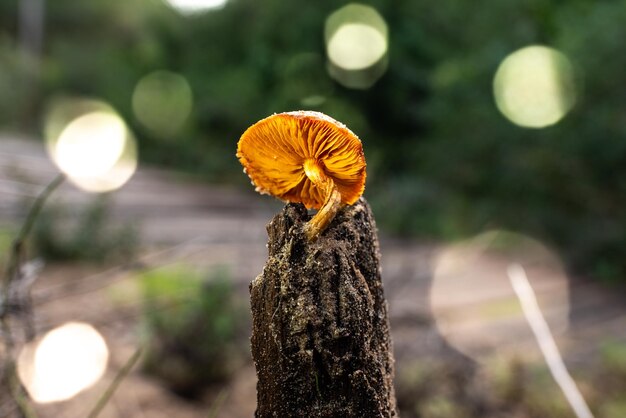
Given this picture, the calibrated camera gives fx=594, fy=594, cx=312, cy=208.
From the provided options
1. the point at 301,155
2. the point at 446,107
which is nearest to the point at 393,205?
the point at 446,107

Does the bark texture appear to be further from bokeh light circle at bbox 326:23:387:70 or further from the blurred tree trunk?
the blurred tree trunk

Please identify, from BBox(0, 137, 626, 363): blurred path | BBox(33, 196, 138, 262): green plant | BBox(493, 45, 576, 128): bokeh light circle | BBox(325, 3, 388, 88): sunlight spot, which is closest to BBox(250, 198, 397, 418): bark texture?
BBox(0, 137, 626, 363): blurred path

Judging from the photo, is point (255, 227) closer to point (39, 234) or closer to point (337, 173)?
point (39, 234)

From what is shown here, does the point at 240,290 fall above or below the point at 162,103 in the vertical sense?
below

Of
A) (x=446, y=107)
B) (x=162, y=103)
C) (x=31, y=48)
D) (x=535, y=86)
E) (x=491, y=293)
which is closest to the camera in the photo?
(x=491, y=293)

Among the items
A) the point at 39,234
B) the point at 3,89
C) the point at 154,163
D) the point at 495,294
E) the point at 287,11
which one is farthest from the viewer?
the point at 3,89

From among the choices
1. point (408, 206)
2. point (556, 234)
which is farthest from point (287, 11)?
point (556, 234)

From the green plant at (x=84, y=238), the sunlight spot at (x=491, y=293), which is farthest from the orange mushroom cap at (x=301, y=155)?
the green plant at (x=84, y=238)

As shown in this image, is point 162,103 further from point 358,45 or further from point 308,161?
point 308,161
